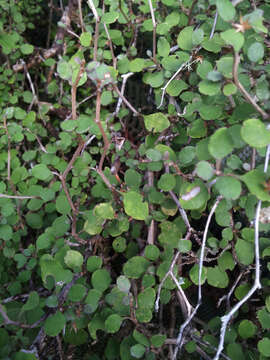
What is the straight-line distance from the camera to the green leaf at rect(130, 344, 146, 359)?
598 millimetres

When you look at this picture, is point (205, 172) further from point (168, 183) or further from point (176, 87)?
point (176, 87)

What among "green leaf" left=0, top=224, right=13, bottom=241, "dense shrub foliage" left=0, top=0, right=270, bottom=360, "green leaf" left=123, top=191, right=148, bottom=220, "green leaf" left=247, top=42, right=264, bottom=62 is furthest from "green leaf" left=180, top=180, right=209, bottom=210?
"green leaf" left=0, top=224, right=13, bottom=241

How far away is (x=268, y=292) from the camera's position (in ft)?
2.34

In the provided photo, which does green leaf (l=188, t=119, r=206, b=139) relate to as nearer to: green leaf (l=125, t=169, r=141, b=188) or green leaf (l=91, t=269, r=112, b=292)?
green leaf (l=125, t=169, r=141, b=188)

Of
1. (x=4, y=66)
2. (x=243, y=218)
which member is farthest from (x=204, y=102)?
(x=4, y=66)

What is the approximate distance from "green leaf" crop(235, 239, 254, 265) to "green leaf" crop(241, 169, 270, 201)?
0.22 m

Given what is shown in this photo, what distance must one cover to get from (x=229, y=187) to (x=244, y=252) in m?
0.24

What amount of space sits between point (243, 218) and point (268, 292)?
0.22 m

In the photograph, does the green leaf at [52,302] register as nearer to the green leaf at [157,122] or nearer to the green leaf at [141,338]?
the green leaf at [141,338]

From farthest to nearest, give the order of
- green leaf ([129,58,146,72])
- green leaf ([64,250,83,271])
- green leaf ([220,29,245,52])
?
green leaf ([129,58,146,72]) < green leaf ([64,250,83,271]) < green leaf ([220,29,245,52])

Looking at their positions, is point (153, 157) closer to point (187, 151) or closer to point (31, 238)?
point (187, 151)

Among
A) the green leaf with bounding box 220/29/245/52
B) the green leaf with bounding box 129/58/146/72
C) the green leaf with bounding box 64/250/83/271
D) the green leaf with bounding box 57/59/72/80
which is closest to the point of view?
the green leaf with bounding box 220/29/245/52

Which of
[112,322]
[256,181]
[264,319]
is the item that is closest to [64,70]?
[256,181]

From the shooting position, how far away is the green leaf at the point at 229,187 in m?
0.46
